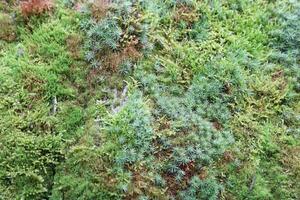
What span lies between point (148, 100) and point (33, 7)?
251 centimetres

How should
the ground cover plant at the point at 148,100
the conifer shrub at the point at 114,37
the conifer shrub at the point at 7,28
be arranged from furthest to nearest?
the conifer shrub at the point at 7,28 → the conifer shrub at the point at 114,37 → the ground cover plant at the point at 148,100

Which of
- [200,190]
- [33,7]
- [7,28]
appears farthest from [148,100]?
[7,28]

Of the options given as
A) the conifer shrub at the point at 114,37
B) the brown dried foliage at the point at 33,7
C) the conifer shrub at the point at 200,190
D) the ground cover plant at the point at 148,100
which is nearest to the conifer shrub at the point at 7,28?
the ground cover plant at the point at 148,100

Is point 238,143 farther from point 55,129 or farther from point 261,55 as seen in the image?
point 55,129

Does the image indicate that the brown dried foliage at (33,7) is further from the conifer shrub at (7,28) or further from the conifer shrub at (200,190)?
the conifer shrub at (200,190)

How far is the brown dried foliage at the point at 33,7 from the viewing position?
7.37m

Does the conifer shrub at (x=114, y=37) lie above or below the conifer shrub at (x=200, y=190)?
above

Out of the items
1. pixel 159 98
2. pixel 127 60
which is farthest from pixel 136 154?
pixel 127 60

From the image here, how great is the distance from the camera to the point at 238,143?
22.4 ft

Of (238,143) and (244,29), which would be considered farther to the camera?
(244,29)

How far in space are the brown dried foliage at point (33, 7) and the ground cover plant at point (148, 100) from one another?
17mm

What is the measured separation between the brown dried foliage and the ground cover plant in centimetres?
2

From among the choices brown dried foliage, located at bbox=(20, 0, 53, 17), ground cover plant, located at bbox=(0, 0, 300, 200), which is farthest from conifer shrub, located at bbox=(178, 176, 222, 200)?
brown dried foliage, located at bbox=(20, 0, 53, 17)

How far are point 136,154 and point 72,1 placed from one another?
2971 mm
